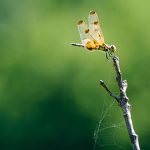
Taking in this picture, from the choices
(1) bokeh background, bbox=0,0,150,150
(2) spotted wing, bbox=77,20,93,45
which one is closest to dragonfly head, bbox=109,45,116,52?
(2) spotted wing, bbox=77,20,93,45

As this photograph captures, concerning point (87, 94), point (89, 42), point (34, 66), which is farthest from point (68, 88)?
point (89, 42)

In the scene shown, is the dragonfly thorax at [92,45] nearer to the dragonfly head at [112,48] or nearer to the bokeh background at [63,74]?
the dragonfly head at [112,48]

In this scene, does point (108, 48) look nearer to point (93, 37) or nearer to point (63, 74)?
point (93, 37)

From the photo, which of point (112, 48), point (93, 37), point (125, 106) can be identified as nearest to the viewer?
point (125, 106)

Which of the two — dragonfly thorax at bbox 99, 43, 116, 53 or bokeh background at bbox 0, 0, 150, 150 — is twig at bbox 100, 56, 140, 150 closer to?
dragonfly thorax at bbox 99, 43, 116, 53

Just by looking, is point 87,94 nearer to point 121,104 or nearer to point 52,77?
point 52,77

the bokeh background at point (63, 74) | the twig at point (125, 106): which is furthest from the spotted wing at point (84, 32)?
the bokeh background at point (63, 74)

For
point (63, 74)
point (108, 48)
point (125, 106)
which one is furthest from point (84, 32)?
point (63, 74)
